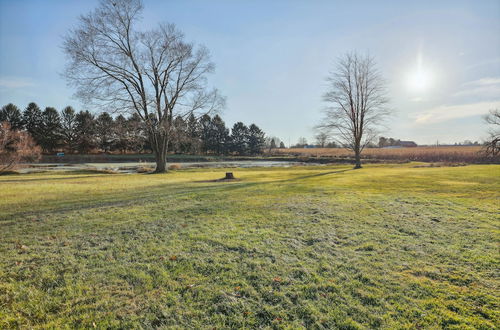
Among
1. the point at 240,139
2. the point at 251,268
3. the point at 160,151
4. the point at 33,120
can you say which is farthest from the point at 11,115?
the point at 251,268

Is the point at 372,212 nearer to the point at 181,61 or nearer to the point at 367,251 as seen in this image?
the point at 367,251

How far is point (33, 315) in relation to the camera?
3057 mm

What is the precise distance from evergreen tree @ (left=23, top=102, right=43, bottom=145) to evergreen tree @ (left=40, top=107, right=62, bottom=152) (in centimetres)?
88

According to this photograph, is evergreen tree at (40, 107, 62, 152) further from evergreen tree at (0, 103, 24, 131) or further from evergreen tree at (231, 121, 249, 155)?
evergreen tree at (231, 121, 249, 155)

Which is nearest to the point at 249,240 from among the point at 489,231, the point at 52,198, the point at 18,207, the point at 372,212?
the point at 372,212

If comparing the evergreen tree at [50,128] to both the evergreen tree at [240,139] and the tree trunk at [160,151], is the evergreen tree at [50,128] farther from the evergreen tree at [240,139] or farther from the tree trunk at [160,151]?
the tree trunk at [160,151]

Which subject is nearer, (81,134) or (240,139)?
(81,134)

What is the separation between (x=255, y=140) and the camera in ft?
248

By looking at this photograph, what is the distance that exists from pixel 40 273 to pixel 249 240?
3.58m

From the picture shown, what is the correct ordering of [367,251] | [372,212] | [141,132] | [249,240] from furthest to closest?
[141,132] < [372,212] < [249,240] < [367,251]

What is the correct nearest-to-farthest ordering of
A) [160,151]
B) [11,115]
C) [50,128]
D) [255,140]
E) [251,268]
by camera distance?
1. [251,268]
2. [160,151]
3. [11,115]
4. [50,128]
5. [255,140]

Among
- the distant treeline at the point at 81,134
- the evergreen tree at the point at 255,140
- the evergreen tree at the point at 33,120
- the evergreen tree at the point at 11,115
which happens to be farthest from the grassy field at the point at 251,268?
the evergreen tree at the point at 11,115

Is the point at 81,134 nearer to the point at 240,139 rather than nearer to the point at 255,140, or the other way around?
the point at 240,139

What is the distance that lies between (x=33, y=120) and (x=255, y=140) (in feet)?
187
